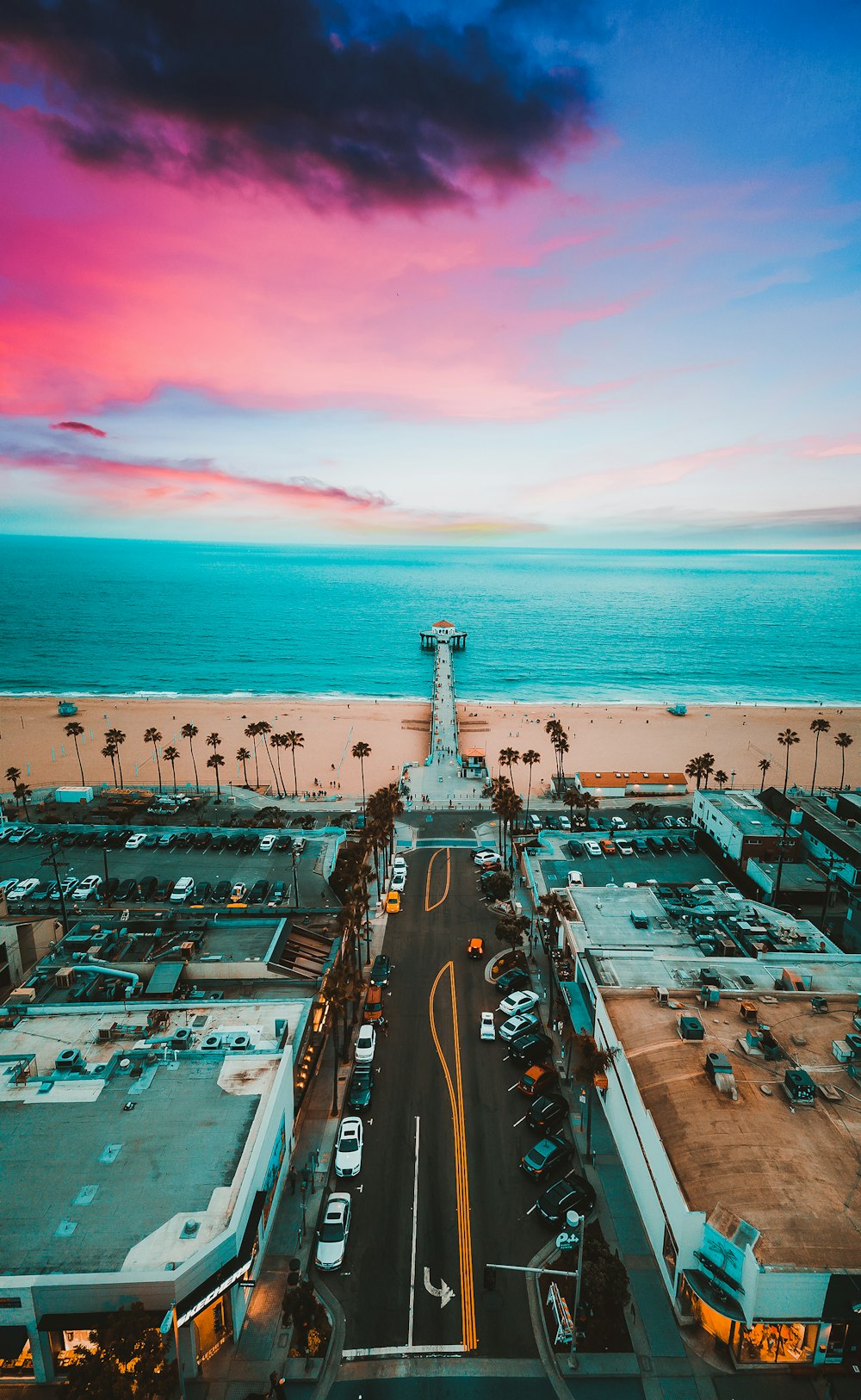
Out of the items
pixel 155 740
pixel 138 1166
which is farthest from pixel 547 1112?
pixel 155 740

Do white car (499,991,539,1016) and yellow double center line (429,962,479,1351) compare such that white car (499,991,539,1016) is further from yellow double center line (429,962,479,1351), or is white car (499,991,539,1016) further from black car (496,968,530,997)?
yellow double center line (429,962,479,1351)

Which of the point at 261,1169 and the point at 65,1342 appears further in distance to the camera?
the point at 261,1169

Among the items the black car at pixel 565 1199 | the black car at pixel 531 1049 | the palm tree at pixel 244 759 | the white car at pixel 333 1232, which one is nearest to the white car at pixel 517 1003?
the black car at pixel 531 1049

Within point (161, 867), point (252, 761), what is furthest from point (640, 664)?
point (161, 867)

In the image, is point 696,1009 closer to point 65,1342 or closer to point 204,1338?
point 204,1338

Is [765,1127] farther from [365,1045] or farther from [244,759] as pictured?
[244,759]

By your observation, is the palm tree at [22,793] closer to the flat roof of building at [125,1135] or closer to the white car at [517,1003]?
the flat roof of building at [125,1135]
